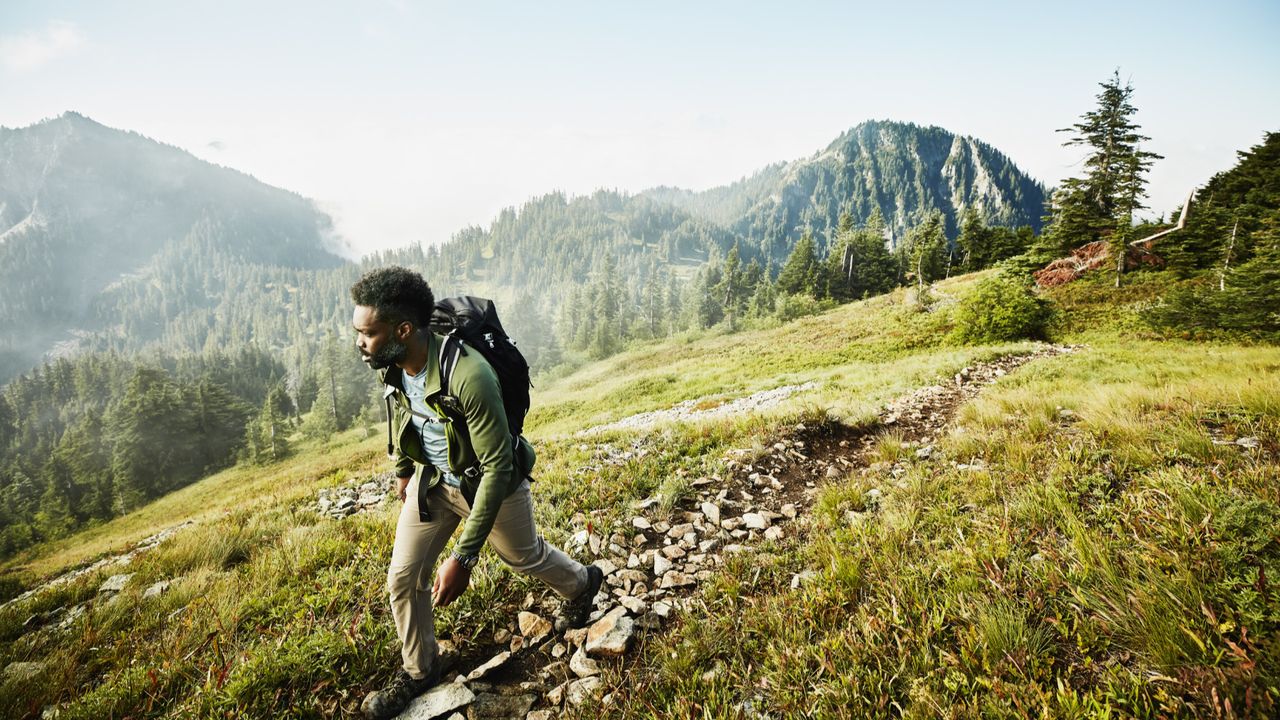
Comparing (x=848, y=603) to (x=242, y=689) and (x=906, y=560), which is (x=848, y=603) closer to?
(x=906, y=560)

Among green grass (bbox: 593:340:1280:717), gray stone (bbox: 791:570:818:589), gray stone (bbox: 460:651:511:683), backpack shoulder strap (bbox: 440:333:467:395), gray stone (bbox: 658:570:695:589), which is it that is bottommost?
gray stone (bbox: 460:651:511:683)

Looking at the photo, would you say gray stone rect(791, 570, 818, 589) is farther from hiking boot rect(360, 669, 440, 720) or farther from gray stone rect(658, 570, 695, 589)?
hiking boot rect(360, 669, 440, 720)

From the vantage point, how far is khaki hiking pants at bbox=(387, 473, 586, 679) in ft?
10.6

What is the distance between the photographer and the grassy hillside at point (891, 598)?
7.91ft

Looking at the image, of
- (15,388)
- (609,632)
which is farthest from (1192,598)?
(15,388)

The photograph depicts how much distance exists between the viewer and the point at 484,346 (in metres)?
3.11

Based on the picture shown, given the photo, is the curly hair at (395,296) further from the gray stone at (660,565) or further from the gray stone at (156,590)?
the gray stone at (156,590)

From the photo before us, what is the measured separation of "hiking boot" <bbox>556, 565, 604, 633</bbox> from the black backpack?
1.56 meters

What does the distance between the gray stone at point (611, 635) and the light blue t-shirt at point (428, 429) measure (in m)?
1.60

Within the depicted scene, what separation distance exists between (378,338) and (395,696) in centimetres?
245

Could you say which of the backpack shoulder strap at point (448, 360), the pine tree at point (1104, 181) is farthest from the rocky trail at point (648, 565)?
the pine tree at point (1104, 181)

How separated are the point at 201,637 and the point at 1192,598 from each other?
6.89m

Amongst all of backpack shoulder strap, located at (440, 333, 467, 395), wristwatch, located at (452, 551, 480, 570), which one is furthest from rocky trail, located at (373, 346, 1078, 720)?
backpack shoulder strap, located at (440, 333, 467, 395)

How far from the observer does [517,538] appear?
3400 mm
